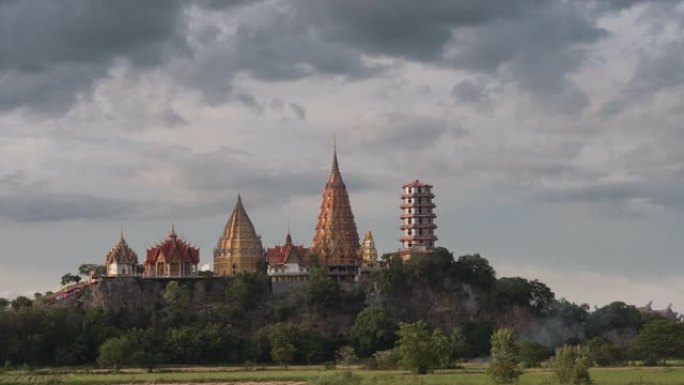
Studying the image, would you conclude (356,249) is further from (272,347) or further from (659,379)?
(659,379)

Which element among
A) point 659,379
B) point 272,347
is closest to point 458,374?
point 659,379

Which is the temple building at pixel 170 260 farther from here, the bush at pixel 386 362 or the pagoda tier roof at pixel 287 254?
the bush at pixel 386 362

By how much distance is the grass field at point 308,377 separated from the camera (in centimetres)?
10269

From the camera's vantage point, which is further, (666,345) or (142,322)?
(142,322)

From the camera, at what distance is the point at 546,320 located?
532 ft

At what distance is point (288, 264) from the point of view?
167 meters

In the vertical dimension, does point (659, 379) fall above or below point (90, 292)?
below

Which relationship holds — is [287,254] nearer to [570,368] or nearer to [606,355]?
[606,355]

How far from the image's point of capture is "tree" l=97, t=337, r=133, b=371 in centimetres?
13675

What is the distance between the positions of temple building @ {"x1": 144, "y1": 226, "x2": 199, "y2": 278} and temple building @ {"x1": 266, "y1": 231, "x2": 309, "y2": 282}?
928 centimetres

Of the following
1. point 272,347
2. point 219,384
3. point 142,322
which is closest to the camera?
point 219,384

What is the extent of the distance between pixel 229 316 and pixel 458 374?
46.9 m

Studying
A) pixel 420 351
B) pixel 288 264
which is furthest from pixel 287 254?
pixel 420 351

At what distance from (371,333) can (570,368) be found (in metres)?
52.7
